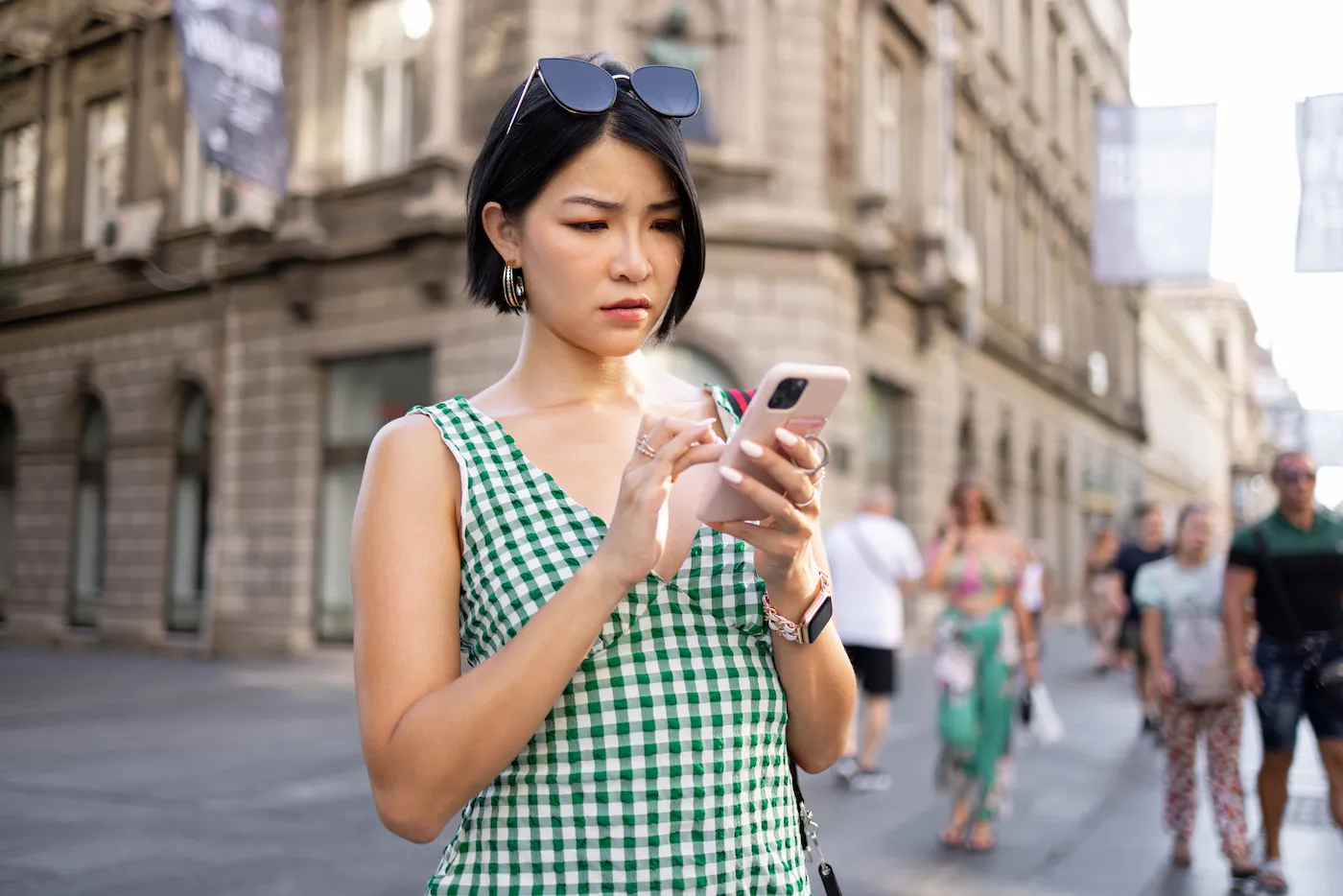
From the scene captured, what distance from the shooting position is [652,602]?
133 centimetres

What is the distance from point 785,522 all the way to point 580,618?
0.72ft

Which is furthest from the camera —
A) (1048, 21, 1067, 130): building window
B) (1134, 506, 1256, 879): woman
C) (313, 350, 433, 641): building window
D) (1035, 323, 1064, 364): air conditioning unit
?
(1048, 21, 1067, 130): building window

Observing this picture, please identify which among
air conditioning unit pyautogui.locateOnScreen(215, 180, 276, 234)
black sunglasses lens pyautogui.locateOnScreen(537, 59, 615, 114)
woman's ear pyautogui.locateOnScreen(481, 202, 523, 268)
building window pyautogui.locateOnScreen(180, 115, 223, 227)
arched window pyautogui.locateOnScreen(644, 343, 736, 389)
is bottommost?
woman's ear pyautogui.locateOnScreen(481, 202, 523, 268)

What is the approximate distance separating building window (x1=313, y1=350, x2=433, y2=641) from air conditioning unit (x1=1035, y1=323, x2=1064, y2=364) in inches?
648

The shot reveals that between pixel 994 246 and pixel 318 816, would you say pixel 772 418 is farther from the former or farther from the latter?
pixel 994 246

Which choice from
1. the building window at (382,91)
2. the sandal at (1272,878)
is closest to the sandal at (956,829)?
the sandal at (1272,878)

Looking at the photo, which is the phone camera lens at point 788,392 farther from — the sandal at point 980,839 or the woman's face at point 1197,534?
the woman's face at point 1197,534

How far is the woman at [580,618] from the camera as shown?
4.02 ft

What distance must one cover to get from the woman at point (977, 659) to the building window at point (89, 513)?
1739 cm

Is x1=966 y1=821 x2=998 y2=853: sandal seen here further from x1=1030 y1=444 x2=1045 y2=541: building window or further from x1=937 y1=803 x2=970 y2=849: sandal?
x1=1030 y1=444 x2=1045 y2=541: building window

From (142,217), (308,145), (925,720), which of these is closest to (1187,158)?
(925,720)

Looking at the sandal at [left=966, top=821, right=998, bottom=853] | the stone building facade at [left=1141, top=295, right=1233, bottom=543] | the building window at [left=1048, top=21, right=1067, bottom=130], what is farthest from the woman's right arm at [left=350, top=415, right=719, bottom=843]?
the stone building facade at [left=1141, top=295, right=1233, bottom=543]

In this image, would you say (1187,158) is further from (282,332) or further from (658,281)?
(282,332)

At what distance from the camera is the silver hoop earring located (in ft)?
4.90
